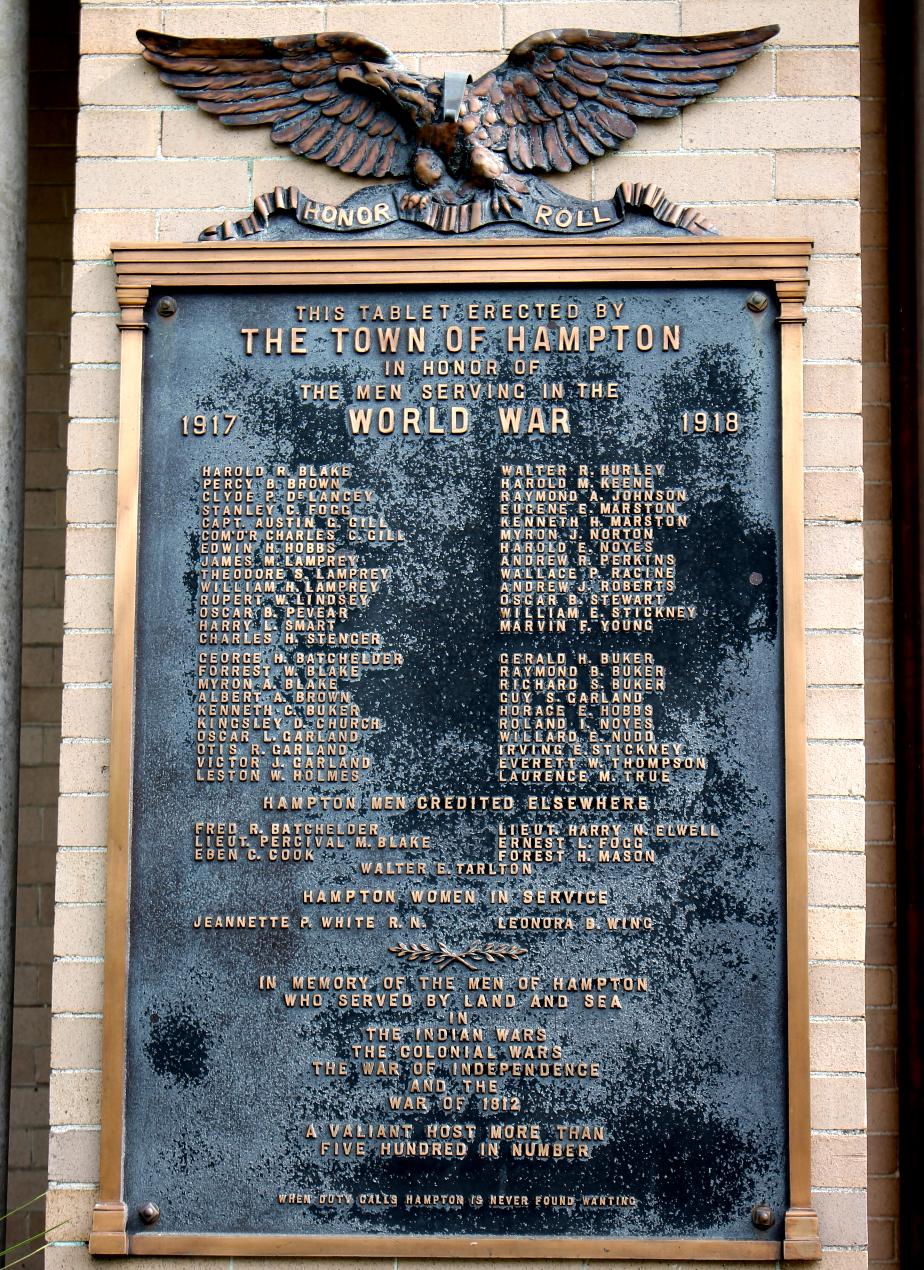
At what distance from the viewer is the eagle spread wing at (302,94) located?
4758 mm

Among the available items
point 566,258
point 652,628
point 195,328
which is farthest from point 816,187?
point 195,328

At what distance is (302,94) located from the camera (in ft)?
15.6

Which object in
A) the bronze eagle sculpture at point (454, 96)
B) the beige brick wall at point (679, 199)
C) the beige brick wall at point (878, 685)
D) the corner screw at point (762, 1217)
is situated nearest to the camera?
the corner screw at point (762, 1217)

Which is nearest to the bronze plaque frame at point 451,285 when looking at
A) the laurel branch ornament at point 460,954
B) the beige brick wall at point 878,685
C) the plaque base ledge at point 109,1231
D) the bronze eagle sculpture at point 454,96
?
the plaque base ledge at point 109,1231

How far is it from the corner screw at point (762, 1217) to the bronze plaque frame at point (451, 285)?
45 millimetres

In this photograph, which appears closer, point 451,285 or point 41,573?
point 451,285

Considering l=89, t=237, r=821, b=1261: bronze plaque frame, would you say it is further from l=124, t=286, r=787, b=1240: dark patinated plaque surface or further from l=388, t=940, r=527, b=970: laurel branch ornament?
l=388, t=940, r=527, b=970: laurel branch ornament

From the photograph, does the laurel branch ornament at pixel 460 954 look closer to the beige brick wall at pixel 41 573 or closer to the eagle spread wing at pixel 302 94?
the beige brick wall at pixel 41 573

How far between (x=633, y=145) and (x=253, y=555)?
177cm

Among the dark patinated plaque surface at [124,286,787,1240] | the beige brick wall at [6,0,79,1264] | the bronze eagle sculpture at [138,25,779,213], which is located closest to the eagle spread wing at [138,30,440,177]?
the bronze eagle sculpture at [138,25,779,213]

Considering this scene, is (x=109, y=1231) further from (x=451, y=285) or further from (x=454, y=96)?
(x=454, y=96)

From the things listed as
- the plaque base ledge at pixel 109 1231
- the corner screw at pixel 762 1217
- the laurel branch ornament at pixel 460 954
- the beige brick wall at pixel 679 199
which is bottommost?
the plaque base ledge at pixel 109 1231

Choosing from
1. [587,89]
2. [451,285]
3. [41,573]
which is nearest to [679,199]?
[587,89]

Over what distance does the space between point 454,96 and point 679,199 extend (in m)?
0.77
